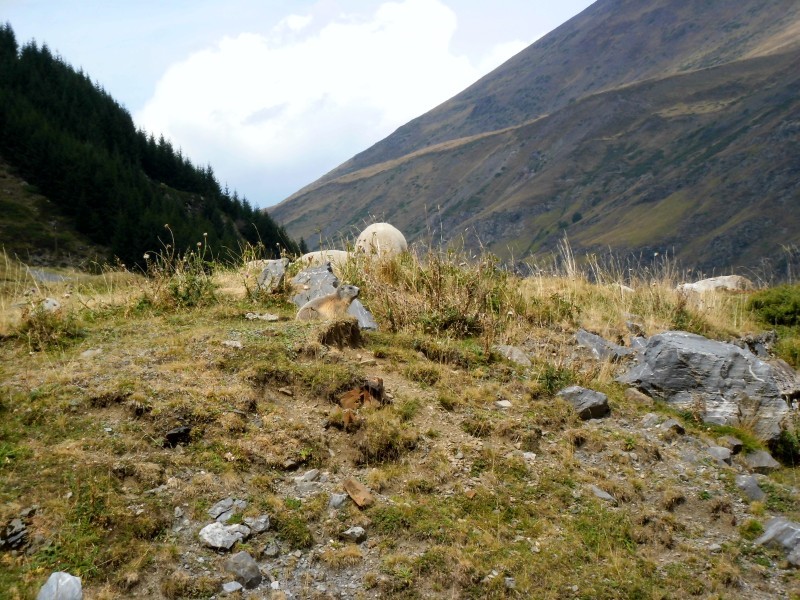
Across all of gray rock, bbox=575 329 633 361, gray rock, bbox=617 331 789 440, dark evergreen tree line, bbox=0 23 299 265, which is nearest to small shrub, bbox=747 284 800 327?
gray rock, bbox=617 331 789 440

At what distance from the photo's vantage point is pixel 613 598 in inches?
161

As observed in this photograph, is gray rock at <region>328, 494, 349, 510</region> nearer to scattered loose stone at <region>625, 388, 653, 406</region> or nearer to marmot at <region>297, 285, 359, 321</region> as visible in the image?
marmot at <region>297, 285, 359, 321</region>

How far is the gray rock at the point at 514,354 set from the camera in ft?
25.3

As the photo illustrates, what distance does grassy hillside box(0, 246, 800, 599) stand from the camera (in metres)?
4.15

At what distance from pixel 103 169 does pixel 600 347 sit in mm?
58795

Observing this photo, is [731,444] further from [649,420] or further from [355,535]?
[355,535]

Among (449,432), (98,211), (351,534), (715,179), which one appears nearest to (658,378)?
(449,432)

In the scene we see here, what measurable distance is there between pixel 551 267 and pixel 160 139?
79520 mm

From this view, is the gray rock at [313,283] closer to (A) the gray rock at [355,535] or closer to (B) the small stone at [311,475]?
(B) the small stone at [311,475]

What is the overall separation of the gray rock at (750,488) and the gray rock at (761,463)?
573 millimetres

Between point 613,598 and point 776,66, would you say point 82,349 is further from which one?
point 776,66

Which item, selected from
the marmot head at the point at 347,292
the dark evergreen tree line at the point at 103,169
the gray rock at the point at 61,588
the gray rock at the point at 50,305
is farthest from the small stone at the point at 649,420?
the dark evergreen tree line at the point at 103,169

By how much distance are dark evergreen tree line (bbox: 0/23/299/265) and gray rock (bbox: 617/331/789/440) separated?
35.5m

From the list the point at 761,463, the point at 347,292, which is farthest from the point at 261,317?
the point at 761,463
